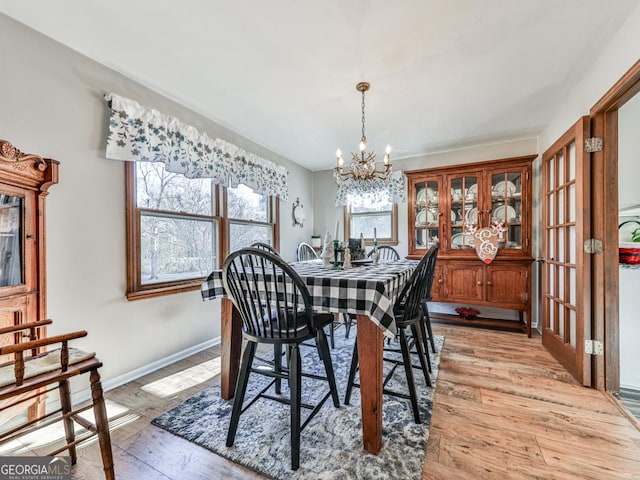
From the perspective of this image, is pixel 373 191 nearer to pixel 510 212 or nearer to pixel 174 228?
pixel 510 212

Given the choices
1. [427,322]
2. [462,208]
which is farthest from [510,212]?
[427,322]

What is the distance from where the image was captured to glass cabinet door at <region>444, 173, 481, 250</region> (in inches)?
139

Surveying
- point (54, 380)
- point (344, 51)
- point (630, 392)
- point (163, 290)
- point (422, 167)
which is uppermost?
point (344, 51)

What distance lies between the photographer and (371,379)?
55.6 inches

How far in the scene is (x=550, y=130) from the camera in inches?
119

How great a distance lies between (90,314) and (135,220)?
0.73m

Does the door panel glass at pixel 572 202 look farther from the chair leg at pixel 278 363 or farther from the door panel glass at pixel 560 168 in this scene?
the chair leg at pixel 278 363

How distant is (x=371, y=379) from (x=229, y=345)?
0.98 meters

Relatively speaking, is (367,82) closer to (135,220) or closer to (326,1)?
(326,1)

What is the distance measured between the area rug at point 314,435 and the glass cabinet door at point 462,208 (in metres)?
2.14

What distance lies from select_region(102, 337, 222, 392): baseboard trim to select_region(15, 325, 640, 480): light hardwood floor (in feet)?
0.22

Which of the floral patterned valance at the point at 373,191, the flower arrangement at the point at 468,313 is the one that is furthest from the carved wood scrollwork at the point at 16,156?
the flower arrangement at the point at 468,313

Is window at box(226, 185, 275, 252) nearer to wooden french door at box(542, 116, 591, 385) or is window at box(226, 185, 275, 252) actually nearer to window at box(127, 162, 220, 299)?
window at box(127, 162, 220, 299)

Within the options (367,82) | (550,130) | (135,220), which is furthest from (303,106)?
(550,130)
